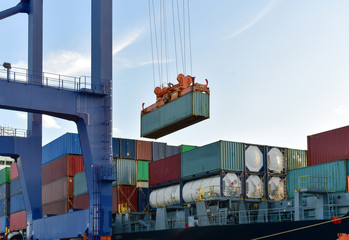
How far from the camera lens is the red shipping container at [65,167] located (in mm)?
42156

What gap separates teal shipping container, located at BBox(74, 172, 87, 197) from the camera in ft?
129

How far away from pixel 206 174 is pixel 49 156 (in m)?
20.3

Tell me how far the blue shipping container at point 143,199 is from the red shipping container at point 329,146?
13.1 m

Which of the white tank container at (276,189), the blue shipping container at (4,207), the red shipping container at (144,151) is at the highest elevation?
the red shipping container at (144,151)

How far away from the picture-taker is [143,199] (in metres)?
39.3

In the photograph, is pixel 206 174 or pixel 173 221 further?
pixel 173 221

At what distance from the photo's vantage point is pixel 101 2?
31.6 meters

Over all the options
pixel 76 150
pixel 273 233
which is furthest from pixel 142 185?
pixel 273 233

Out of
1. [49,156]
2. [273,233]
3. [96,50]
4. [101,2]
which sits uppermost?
[101,2]

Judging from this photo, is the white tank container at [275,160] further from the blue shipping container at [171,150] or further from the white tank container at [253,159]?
the blue shipping container at [171,150]

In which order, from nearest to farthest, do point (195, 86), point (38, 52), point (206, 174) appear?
point (195, 86) → point (206, 174) → point (38, 52)

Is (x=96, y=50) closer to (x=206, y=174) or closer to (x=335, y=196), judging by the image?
(x=206, y=174)

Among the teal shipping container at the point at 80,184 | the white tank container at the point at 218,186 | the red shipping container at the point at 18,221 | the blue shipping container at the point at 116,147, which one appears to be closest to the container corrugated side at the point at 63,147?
the teal shipping container at the point at 80,184

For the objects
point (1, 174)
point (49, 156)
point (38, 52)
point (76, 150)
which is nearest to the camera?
point (38, 52)
